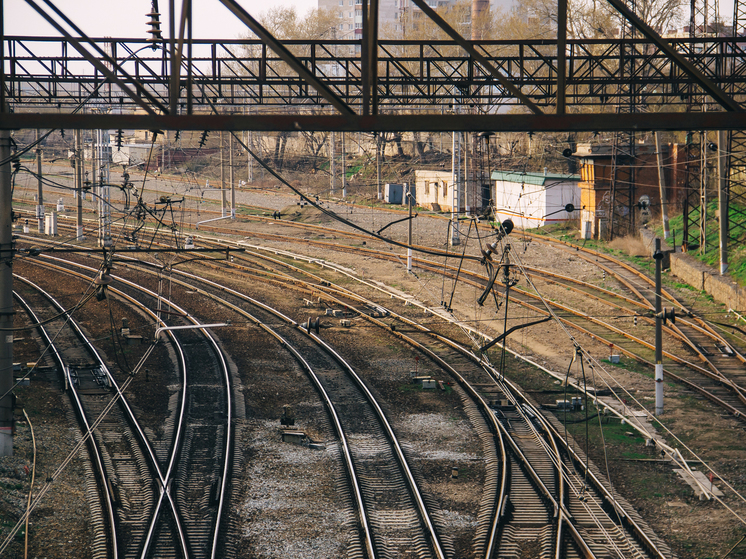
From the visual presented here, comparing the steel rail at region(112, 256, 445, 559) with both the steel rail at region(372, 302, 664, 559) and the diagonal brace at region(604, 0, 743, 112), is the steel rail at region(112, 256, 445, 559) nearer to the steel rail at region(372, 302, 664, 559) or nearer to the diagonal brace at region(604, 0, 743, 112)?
the steel rail at region(372, 302, 664, 559)

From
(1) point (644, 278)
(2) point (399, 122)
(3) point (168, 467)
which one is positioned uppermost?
(2) point (399, 122)

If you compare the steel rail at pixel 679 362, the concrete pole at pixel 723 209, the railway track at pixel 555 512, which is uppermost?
the concrete pole at pixel 723 209

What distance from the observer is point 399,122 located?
6535 mm

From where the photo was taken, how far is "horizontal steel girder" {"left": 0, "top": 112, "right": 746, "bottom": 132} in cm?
649

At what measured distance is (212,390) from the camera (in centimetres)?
1692

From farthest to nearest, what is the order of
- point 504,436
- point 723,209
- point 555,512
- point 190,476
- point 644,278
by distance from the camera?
point 644,278
point 723,209
point 504,436
point 190,476
point 555,512

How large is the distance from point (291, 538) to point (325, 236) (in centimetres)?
2653

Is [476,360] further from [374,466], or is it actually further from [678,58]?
[678,58]

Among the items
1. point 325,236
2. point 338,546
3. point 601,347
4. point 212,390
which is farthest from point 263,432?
point 325,236

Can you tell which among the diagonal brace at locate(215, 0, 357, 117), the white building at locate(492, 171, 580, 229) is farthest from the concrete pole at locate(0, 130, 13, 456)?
the white building at locate(492, 171, 580, 229)

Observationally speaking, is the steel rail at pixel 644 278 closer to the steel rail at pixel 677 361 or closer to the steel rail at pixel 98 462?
the steel rail at pixel 677 361

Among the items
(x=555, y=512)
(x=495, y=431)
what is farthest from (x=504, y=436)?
(x=555, y=512)

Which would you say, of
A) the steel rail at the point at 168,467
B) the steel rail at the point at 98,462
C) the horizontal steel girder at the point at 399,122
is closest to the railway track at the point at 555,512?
the steel rail at the point at 168,467

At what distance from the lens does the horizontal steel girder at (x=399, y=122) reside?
649 cm
